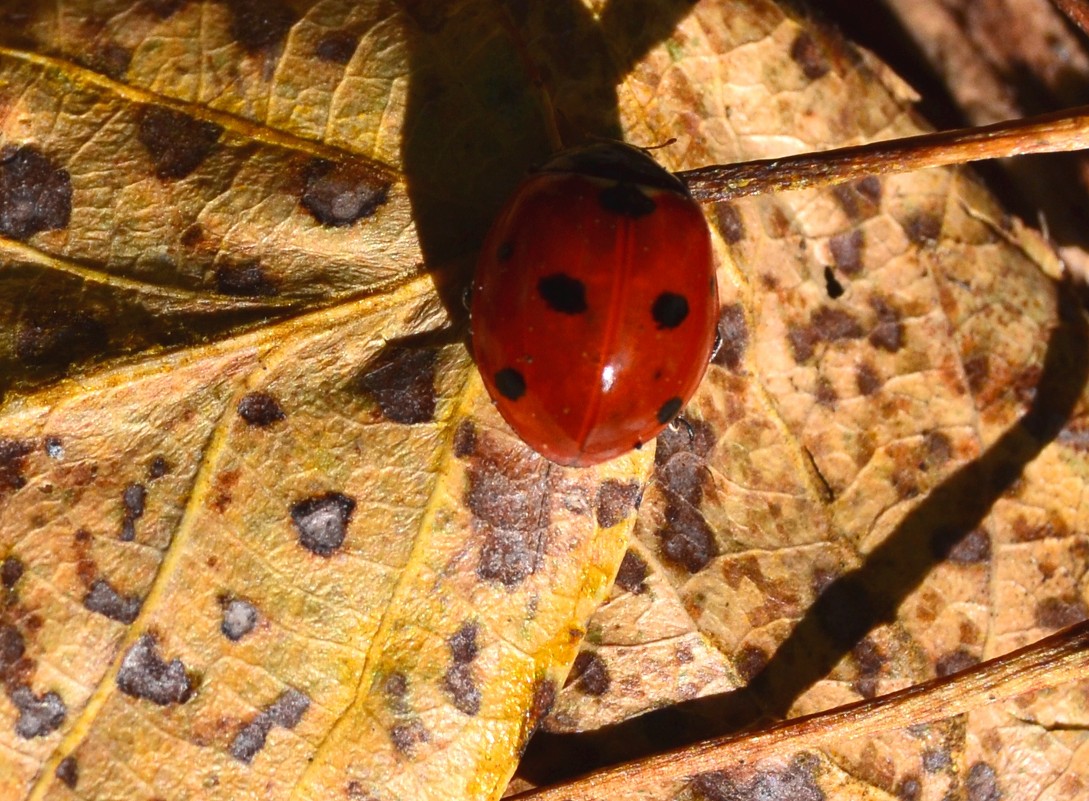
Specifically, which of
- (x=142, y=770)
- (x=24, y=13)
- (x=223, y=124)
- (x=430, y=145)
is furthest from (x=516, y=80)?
(x=142, y=770)

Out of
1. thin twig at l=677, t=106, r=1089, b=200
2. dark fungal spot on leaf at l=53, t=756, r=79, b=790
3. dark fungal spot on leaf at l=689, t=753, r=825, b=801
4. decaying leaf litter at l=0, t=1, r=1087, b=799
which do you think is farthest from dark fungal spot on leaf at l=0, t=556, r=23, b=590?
thin twig at l=677, t=106, r=1089, b=200

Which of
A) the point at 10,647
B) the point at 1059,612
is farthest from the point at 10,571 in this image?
the point at 1059,612

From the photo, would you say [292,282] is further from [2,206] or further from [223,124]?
[2,206]

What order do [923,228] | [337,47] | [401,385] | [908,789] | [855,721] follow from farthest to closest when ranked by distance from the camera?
[923,228] < [908,789] < [855,721] < [337,47] < [401,385]

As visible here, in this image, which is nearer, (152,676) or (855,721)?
(152,676)

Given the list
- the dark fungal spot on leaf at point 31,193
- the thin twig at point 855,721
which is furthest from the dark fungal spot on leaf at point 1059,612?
the dark fungal spot on leaf at point 31,193

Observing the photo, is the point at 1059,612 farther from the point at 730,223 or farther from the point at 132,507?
the point at 132,507

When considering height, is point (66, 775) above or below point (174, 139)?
below
